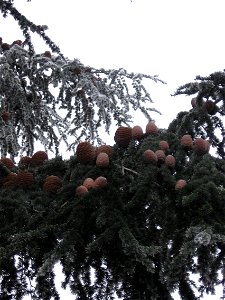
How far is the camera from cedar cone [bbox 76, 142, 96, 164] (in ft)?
8.46

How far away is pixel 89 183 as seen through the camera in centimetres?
232

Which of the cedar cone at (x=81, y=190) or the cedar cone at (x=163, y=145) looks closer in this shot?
the cedar cone at (x=81, y=190)

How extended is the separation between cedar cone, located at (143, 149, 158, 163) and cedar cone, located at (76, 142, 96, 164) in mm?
319

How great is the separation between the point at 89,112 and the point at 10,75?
109 centimetres

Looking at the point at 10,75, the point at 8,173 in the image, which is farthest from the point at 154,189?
the point at 10,75

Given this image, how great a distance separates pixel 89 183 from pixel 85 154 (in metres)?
0.29

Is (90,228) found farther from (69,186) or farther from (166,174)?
(166,174)

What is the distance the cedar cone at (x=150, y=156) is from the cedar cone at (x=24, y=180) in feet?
2.09

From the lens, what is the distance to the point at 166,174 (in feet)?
7.51

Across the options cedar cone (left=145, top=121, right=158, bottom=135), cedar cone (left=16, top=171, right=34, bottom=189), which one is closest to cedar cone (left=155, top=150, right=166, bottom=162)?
cedar cone (left=145, top=121, right=158, bottom=135)

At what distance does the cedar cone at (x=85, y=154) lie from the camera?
2580mm

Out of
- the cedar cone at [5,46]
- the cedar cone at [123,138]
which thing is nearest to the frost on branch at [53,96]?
the cedar cone at [5,46]

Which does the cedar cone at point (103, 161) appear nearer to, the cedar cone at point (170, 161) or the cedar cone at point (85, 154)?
the cedar cone at point (85, 154)

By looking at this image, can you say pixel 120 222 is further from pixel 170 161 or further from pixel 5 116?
pixel 5 116
